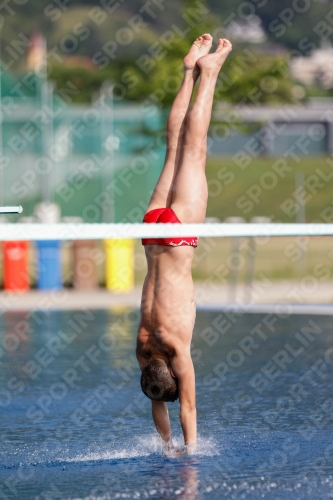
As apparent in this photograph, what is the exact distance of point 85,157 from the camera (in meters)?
26.4

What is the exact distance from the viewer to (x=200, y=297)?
1608 cm

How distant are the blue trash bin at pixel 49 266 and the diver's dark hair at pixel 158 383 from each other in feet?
35.9

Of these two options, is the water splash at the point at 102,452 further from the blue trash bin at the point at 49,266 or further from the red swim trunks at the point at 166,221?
the blue trash bin at the point at 49,266

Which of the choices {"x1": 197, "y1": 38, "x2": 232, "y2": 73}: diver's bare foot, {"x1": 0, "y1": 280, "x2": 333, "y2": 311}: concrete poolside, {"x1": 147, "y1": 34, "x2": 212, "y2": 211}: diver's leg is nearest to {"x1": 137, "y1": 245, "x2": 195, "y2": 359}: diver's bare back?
{"x1": 147, "y1": 34, "x2": 212, "y2": 211}: diver's leg

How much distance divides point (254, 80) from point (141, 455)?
26802 mm

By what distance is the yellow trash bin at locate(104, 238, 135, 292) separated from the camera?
57.6 ft

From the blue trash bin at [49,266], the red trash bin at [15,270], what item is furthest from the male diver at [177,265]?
the red trash bin at [15,270]

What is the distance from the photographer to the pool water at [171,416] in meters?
5.96

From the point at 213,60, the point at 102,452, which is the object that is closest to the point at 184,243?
the point at 213,60

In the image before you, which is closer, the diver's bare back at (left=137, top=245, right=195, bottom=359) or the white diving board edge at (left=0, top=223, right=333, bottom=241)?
the white diving board edge at (left=0, top=223, right=333, bottom=241)

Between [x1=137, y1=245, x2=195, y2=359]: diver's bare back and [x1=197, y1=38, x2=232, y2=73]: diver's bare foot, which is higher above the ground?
[x1=197, y1=38, x2=232, y2=73]: diver's bare foot

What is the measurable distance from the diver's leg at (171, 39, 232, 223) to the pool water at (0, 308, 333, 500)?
1.55m

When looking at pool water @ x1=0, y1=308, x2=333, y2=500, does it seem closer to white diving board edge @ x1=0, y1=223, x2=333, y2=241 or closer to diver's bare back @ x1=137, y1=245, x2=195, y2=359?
diver's bare back @ x1=137, y1=245, x2=195, y2=359

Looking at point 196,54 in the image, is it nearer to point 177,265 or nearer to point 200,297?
point 177,265
